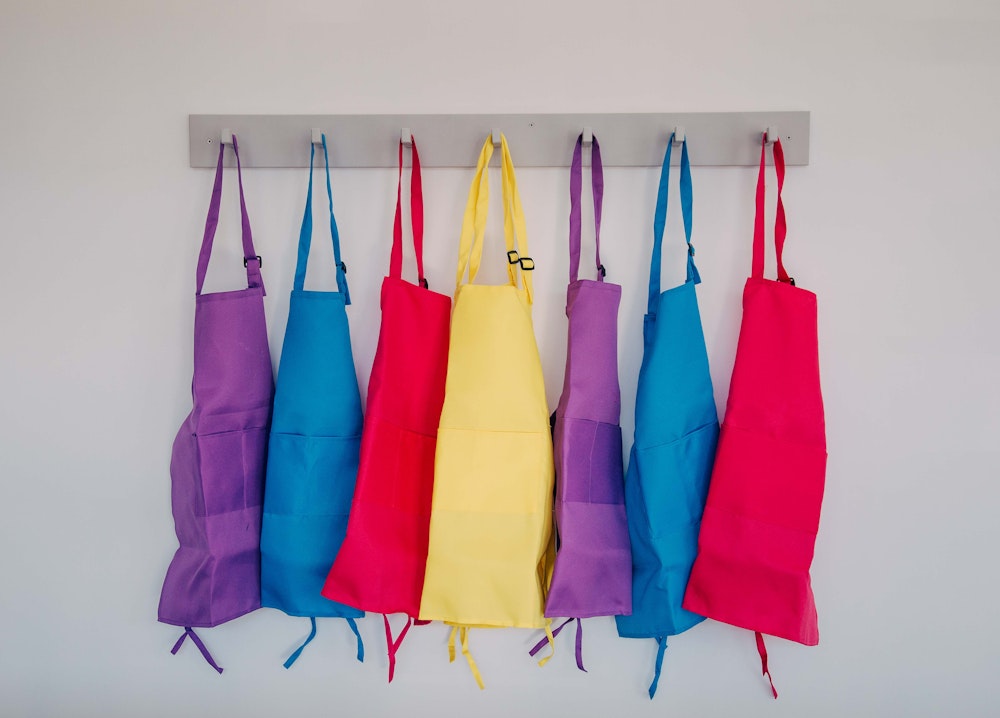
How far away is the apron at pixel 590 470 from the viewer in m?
1.14

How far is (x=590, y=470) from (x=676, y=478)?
5.5 inches

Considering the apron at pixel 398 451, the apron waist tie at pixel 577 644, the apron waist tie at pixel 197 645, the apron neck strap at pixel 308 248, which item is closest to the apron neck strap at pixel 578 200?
the apron at pixel 398 451

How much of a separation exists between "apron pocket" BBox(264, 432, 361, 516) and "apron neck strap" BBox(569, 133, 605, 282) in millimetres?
479

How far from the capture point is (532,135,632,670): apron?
3.73 feet

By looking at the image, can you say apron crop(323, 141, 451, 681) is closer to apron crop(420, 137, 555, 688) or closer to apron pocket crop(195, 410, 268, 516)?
apron crop(420, 137, 555, 688)

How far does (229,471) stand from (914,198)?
1.24 m

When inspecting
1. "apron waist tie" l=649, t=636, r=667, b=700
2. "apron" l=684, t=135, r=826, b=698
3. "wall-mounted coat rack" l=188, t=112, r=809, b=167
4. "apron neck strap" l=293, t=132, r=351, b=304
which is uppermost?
"wall-mounted coat rack" l=188, t=112, r=809, b=167

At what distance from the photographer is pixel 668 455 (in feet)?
3.83

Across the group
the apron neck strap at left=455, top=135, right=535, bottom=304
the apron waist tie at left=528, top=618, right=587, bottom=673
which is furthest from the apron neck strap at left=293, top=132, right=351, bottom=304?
the apron waist tie at left=528, top=618, right=587, bottom=673

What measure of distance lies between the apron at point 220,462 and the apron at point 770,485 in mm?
736

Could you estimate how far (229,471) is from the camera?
3.91ft

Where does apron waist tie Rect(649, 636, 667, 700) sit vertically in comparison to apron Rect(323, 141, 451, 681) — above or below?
below

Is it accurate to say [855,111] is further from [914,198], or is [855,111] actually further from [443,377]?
[443,377]

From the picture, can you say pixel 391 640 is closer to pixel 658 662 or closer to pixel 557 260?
pixel 658 662
